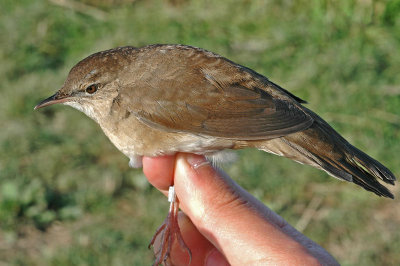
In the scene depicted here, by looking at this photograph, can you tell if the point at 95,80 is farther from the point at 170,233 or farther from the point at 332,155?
the point at 332,155

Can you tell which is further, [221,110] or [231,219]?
[221,110]

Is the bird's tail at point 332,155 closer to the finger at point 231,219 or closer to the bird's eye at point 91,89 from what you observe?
the finger at point 231,219

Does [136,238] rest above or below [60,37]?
below

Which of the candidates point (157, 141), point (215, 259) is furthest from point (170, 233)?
point (157, 141)

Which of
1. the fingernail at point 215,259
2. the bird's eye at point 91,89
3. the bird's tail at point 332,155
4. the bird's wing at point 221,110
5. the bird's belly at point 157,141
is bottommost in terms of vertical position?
the fingernail at point 215,259

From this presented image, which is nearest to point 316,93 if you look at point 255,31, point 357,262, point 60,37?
point 255,31

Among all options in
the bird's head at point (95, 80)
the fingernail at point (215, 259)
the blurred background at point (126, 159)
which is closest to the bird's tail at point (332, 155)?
the fingernail at point (215, 259)

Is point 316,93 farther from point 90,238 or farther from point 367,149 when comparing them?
point 90,238
